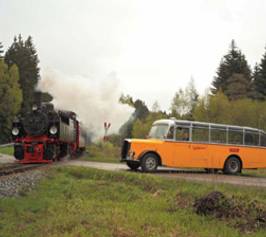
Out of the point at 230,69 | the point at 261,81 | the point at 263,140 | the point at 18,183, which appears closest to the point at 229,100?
the point at 261,81

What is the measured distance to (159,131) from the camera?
79.0 ft

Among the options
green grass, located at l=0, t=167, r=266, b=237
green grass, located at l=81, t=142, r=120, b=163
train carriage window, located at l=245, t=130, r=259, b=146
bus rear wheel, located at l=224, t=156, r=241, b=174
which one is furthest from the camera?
green grass, located at l=81, t=142, r=120, b=163

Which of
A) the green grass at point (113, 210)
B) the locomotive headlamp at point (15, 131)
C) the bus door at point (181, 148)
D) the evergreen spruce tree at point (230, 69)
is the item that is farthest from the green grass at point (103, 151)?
the evergreen spruce tree at point (230, 69)

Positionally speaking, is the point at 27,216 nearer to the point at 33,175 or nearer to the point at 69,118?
the point at 33,175

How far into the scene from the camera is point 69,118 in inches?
1342

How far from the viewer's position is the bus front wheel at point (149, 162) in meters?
23.0

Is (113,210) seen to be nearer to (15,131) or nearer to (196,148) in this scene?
(196,148)

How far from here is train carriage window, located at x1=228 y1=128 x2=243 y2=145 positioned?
2486 centimetres

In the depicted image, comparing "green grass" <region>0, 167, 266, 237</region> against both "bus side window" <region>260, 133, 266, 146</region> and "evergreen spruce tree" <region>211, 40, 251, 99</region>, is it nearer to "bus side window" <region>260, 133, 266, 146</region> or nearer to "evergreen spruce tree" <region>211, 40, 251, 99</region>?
"bus side window" <region>260, 133, 266, 146</region>

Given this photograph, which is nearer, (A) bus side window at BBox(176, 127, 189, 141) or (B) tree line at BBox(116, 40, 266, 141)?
(A) bus side window at BBox(176, 127, 189, 141)

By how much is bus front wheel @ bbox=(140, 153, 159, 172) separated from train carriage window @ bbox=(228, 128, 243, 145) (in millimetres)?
3992

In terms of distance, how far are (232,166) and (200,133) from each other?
7.81 ft

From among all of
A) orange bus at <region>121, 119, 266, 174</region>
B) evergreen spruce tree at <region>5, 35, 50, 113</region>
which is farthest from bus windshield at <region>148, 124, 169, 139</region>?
evergreen spruce tree at <region>5, 35, 50, 113</region>

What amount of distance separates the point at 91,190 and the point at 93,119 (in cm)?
3538
